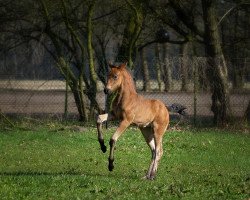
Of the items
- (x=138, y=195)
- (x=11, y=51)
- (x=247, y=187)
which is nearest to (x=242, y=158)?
(x=247, y=187)

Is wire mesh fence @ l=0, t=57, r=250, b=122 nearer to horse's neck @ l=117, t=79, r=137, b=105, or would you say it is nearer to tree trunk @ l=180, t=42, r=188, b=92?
tree trunk @ l=180, t=42, r=188, b=92

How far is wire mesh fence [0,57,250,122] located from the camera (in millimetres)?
23812

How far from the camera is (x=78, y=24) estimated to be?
26.1 m

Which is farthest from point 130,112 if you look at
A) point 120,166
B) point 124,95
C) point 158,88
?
point 158,88

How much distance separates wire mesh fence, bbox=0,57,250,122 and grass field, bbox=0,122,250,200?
2.06m

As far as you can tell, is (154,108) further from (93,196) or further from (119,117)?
(93,196)

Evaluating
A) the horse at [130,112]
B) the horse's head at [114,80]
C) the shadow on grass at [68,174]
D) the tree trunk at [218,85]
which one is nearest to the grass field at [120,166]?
the shadow on grass at [68,174]

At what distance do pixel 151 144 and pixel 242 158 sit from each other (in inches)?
143

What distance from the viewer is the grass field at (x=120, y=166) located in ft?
34.8

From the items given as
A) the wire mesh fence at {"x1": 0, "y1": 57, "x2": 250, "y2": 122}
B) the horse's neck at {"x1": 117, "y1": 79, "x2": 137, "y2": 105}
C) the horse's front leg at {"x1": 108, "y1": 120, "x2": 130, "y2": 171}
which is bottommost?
the wire mesh fence at {"x1": 0, "y1": 57, "x2": 250, "y2": 122}

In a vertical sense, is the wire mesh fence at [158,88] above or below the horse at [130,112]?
below

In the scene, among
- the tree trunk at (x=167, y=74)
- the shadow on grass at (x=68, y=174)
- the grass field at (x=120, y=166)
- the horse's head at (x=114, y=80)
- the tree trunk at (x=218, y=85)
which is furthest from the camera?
the tree trunk at (x=167, y=74)

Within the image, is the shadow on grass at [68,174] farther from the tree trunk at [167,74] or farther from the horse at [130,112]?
the tree trunk at [167,74]

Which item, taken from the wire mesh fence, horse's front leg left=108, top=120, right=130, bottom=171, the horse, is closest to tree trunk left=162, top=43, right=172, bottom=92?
the wire mesh fence
